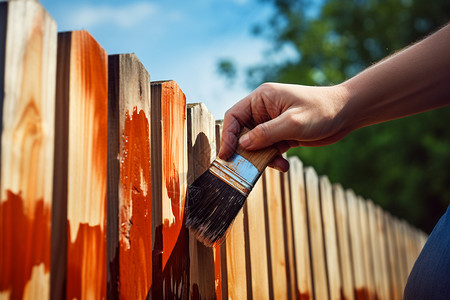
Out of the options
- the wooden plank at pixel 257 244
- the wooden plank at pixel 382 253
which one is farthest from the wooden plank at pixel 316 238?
the wooden plank at pixel 382 253

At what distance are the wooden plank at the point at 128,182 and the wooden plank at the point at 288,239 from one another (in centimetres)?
149

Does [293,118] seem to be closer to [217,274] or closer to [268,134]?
[268,134]

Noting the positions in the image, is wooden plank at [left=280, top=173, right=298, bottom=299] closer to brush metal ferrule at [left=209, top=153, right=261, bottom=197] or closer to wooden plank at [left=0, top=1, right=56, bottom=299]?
brush metal ferrule at [left=209, top=153, right=261, bottom=197]

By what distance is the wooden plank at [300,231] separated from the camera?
271 cm

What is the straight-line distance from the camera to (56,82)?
0.97 metres

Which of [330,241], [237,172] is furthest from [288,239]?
[237,172]

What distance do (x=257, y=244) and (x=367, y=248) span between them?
9.39 feet

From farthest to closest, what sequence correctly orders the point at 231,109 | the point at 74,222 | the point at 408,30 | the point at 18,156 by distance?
the point at 408,30, the point at 231,109, the point at 74,222, the point at 18,156

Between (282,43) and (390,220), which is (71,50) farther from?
(282,43)

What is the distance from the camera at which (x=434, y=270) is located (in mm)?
1357

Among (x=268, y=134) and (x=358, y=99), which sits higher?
(x=358, y=99)

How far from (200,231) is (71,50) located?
82 centimetres

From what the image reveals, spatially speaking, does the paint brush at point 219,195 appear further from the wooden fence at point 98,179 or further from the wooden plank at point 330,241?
the wooden plank at point 330,241

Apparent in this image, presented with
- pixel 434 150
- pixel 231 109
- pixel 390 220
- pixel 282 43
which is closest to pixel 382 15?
pixel 282 43
